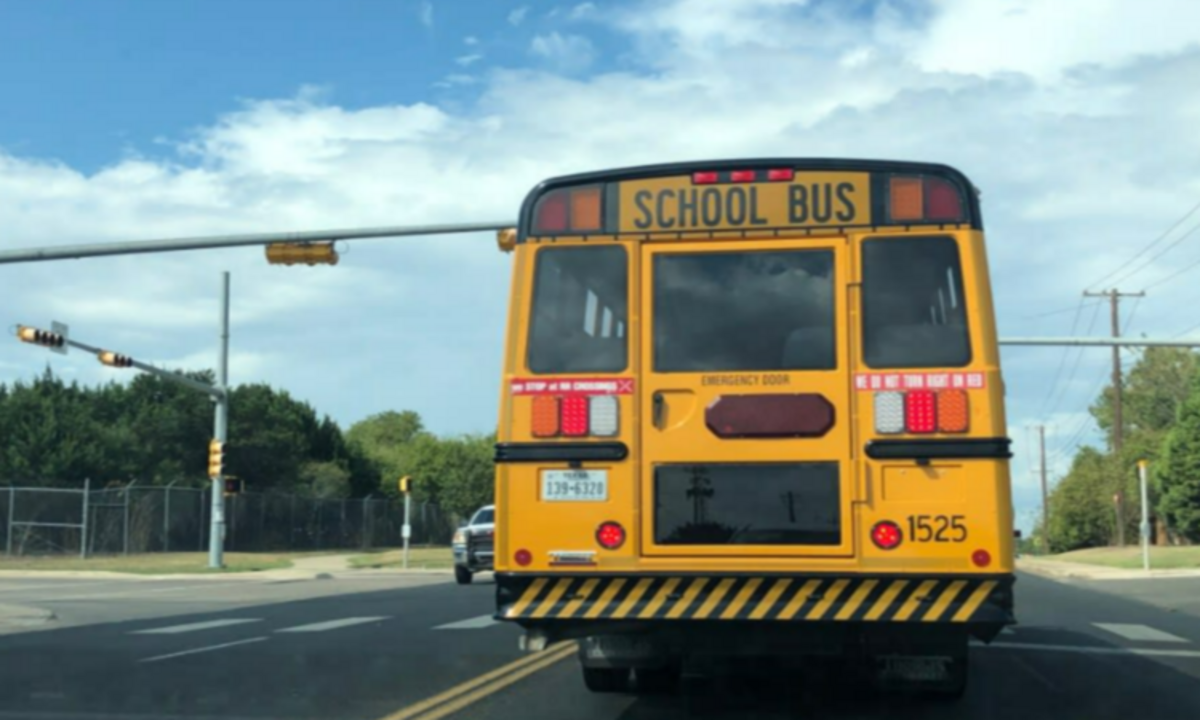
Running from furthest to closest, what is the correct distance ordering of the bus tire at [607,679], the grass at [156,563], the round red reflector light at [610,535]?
the grass at [156,563]
the bus tire at [607,679]
the round red reflector light at [610,535]

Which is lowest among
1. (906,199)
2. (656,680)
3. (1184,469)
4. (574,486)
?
(656,680)

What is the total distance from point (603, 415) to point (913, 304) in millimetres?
1858

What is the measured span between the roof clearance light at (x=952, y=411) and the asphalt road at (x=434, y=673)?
2447 mm

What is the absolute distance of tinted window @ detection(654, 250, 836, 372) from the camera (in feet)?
25.8

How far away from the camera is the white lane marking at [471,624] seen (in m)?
16.1

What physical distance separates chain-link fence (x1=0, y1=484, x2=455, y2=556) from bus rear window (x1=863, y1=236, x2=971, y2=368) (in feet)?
126

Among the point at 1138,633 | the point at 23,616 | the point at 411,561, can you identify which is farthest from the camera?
the point at 411,561

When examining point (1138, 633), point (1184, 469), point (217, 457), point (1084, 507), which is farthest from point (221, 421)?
point (1084, 507)

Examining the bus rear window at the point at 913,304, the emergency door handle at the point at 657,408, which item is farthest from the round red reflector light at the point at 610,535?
the bus rear window at the point at 913,304

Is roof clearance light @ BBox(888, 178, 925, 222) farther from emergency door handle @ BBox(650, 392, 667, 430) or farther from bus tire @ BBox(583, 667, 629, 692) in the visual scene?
bus tire @ BBox(583, 667, 629, 692)

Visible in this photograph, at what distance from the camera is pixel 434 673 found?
37.2 ft

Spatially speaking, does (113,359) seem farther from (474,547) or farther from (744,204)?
(744,204)

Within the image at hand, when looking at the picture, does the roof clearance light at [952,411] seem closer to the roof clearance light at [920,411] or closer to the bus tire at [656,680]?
the roof clearance light at [920,411]

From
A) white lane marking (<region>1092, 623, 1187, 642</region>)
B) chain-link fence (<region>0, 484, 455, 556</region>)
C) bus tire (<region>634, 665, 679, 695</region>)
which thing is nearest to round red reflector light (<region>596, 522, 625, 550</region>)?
bus tire (<region>634, 665, 679, 695</region>)
